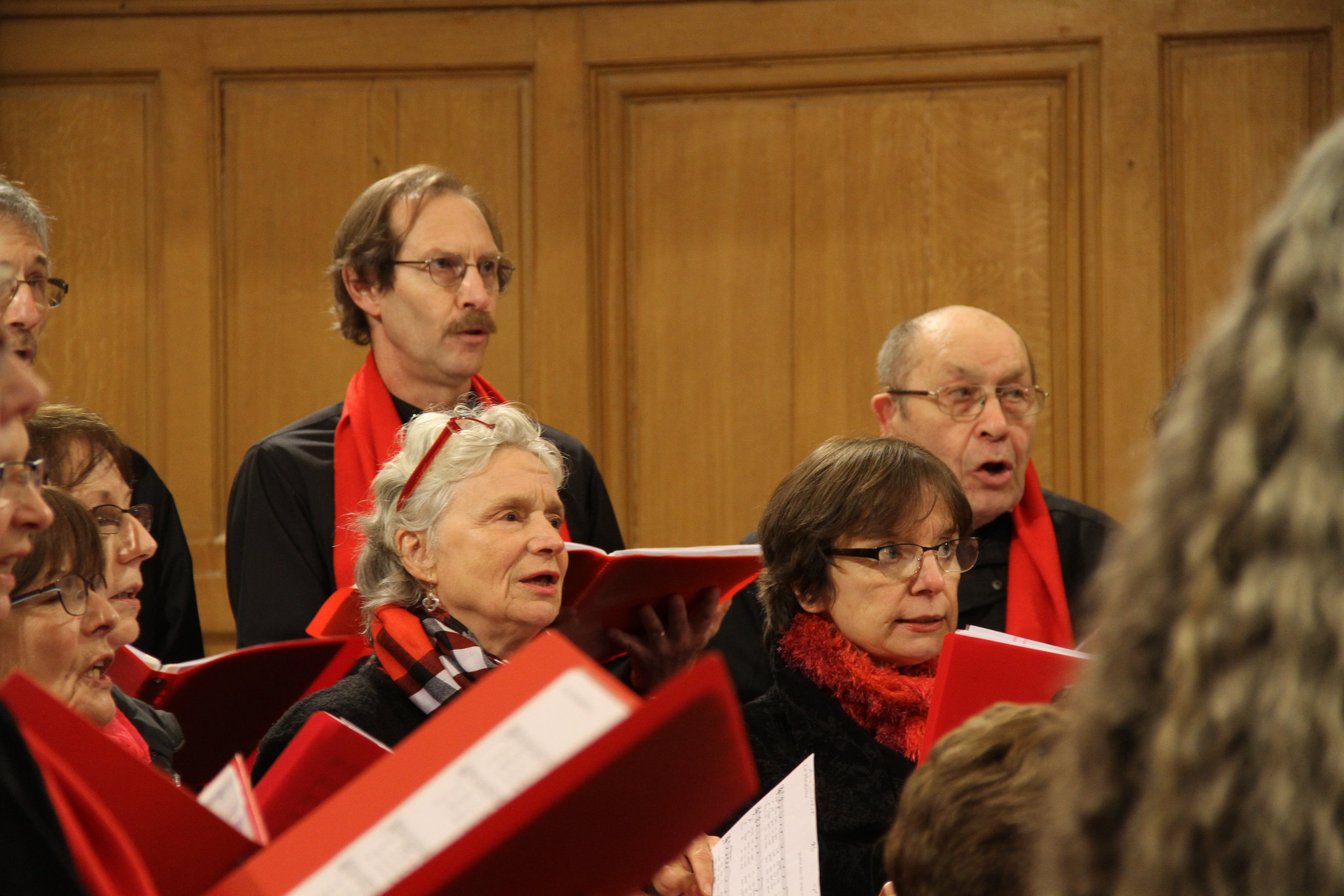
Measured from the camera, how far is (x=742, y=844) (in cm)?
188

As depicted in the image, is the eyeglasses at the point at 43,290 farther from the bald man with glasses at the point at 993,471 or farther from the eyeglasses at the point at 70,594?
the bald man with glasses at the point at 993,471

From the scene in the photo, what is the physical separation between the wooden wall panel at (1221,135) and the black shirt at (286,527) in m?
1.92

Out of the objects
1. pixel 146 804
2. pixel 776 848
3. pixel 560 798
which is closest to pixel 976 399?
pixel 776 848

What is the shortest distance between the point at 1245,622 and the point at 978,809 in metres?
0.45

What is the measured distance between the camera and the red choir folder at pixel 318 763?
1510mm

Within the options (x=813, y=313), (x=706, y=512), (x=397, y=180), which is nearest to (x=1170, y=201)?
(x=813, y=313)

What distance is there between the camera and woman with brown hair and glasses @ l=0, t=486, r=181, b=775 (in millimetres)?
1796

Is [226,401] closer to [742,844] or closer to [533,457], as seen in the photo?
[533,457]

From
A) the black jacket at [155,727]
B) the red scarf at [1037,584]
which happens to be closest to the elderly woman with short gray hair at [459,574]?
the black jacket at [155,727]

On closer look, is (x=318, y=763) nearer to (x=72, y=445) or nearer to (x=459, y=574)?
(x=459, y=574)

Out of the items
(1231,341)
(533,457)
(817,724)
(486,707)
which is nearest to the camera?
(1231,341)

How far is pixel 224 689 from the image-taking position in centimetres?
223

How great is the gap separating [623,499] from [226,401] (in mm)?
1202

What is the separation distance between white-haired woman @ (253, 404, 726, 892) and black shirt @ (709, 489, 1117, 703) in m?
0.30
